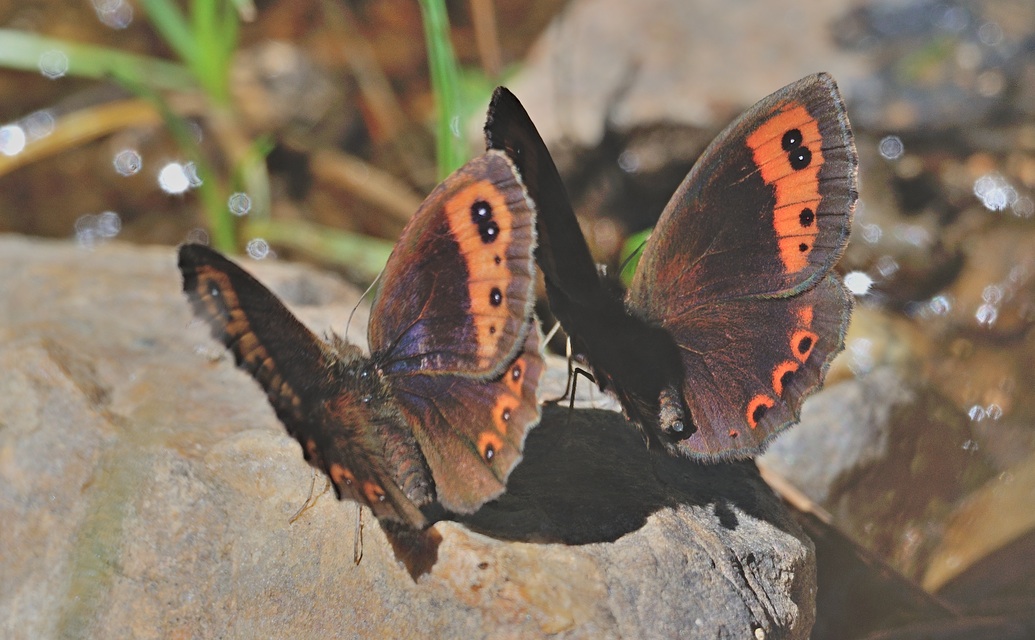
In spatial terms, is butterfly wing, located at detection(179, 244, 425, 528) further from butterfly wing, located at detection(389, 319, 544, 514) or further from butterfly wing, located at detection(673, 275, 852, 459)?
butterfly wing, located at detection(673, 275, 852, 459)

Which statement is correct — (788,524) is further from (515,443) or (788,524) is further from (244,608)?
(244,608)

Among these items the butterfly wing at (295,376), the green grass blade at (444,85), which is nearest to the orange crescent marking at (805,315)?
the butterfly wing at (295,376)

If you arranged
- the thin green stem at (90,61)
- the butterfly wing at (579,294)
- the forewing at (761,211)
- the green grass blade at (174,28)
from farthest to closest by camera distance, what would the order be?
the thin green stem at (90,61), the green grass blade at (174,28), the forewing at (761,211), the butterfly wing at (579,294)

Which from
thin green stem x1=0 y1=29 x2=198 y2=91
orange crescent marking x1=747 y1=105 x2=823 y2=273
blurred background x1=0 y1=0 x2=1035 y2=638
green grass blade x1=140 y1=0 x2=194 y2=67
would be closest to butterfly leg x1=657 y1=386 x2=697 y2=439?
orange crescent marking x1=747 y1=105 x2=823 y2=273

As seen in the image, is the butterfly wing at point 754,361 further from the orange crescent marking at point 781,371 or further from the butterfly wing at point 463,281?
the butterfly wing at point 463,281

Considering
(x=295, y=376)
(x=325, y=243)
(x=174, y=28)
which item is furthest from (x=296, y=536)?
(x=174, y=28)

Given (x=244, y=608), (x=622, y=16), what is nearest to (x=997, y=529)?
(x=244, y=608)
